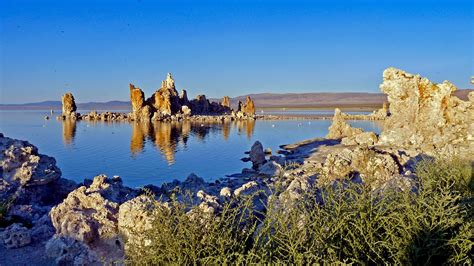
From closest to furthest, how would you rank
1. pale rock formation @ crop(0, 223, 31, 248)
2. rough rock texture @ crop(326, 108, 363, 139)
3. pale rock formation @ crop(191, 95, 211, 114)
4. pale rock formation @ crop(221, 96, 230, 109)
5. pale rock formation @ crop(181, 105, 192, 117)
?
pale rock formation @ crop(0, 223, 31, 248)
rough rock texture @ crop(326, 108, 363, 139)
pale rock formation @ crop(181, 105, 192, 117)
pale rock formation @ crop(191, 95, 211, 114)
pale rock formation @ crop(221, 96, 230, 109)

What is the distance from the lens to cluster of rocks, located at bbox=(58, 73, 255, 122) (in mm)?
76625

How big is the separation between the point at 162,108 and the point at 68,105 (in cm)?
2224

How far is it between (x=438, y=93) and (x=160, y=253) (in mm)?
19837

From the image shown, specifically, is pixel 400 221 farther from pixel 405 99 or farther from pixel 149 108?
pixel 149 108

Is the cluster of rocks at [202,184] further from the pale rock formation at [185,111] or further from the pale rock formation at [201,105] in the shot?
the pale rock formation at [201,105]

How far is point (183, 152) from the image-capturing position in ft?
102

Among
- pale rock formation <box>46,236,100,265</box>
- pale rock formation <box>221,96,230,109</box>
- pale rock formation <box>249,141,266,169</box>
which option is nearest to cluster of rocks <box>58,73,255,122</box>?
pale rock formation <box>221,96,230,109</box>

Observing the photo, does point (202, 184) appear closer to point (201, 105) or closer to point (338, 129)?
point (338, 129)

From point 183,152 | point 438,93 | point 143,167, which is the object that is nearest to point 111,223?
point 143,167

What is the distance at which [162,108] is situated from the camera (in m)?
79.5

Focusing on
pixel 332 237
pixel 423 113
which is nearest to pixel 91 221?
pixel 332 237

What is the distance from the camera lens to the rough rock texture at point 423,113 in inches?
740

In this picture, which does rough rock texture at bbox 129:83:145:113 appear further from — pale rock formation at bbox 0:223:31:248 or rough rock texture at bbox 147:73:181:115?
pale rock formation at bbox 0:223:31:248

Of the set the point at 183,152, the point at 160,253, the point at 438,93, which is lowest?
the point at 183,152
